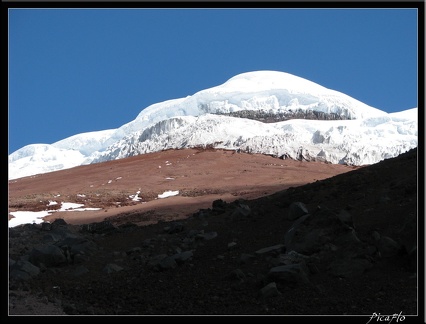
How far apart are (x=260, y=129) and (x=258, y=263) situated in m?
48.7

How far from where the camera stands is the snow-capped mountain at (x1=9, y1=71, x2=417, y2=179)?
50.4m

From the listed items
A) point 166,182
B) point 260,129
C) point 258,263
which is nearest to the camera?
point 258,263

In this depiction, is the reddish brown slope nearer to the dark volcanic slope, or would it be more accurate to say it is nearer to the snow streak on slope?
the snow streak on slope

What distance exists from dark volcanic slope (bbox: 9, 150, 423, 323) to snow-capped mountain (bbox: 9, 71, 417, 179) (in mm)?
34717

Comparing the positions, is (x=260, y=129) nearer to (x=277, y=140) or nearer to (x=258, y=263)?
(x=277, y=140)

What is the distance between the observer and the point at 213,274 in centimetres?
906

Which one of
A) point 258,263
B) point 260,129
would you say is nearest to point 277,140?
point 260,129

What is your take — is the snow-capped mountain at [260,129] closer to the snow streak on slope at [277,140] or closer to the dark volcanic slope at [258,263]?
the snow streak on slope at [277,140]

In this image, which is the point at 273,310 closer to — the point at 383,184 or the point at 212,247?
the point at 212,247

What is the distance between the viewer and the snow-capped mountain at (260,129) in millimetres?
50375

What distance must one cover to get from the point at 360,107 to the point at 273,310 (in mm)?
90192

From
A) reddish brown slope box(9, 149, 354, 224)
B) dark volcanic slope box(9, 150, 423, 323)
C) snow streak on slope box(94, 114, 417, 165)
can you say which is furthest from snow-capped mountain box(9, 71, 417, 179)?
dark volcanic slope box(9, 150, 423, 323)

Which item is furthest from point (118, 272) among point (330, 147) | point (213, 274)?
point (330, 147)

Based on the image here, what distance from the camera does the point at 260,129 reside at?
57438mm
